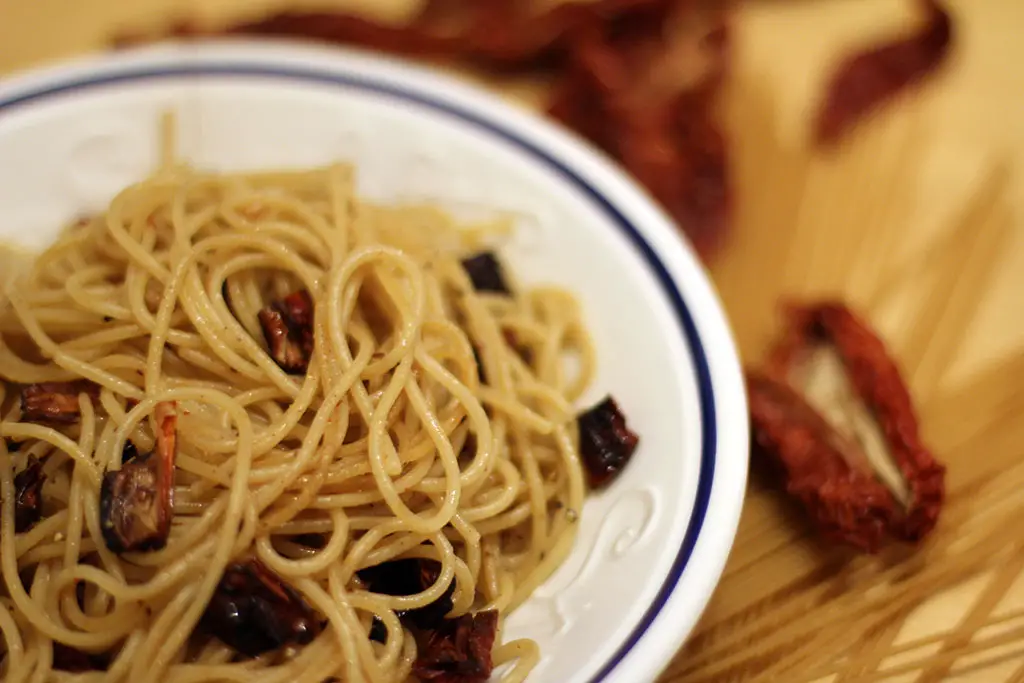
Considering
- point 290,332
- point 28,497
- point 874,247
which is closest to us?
point 28,497

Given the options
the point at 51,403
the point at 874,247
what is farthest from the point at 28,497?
the point at 874,247

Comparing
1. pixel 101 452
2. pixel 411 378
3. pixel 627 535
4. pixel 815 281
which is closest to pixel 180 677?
pixel 101 452

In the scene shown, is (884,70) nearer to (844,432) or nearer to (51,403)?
(844,432)

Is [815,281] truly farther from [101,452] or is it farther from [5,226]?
[5,226]

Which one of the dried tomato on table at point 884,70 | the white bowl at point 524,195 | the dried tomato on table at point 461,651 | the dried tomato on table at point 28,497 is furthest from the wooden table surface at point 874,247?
the dried tomato on table at point 28,497

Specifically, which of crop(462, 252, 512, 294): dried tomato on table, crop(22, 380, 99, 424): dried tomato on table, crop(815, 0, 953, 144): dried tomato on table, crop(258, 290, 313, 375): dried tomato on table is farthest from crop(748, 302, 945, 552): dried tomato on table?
crop(22, 380, 99, 424): dried tomato on table

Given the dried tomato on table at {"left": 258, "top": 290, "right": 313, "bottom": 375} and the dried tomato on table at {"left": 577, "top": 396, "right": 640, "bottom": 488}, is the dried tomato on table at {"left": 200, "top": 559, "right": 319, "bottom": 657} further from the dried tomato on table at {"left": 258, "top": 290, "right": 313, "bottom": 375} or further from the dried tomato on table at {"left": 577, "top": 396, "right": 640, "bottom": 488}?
the dried tomato on table at {"left": 577, "top": 396, "right": 640, "bottom": 488}

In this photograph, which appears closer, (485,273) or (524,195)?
(485,273)

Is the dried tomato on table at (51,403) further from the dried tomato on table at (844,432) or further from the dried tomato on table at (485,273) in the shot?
the dried tomato on table at (844,432)
